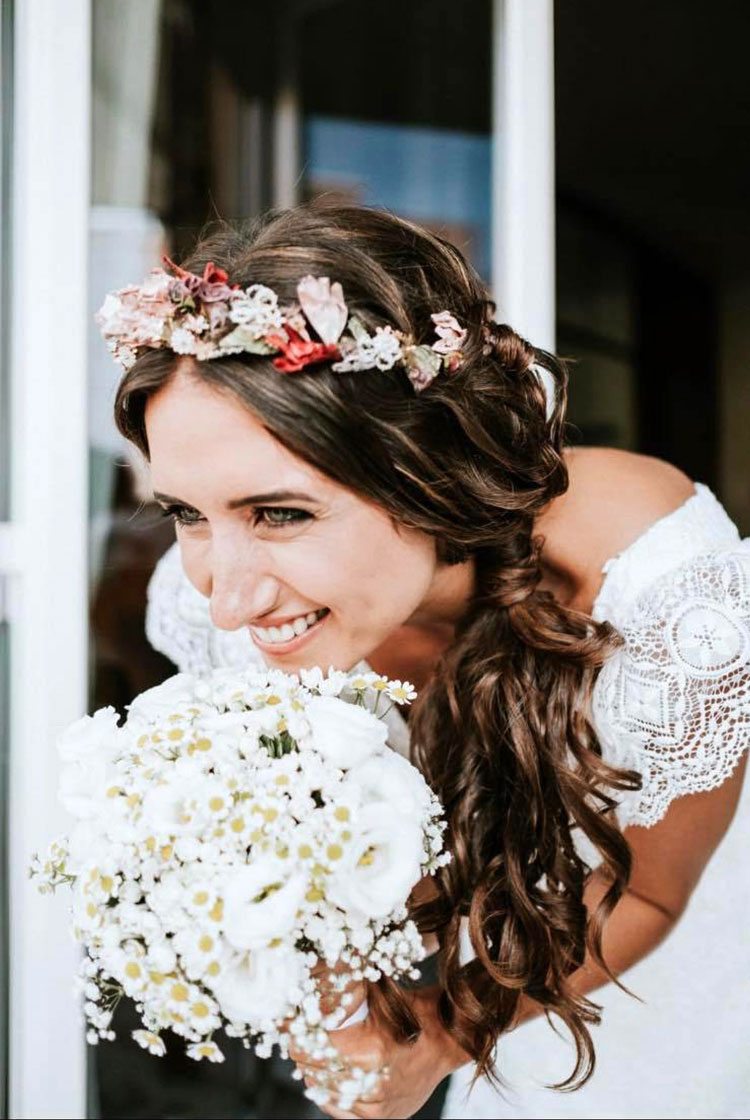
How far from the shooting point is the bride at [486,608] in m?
1.10

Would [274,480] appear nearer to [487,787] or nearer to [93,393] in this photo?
[487,787]

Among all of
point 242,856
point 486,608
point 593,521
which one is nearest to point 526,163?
point 593,521

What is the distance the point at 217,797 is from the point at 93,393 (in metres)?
1.05

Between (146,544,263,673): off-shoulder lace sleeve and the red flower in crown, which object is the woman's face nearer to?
the red flower in crown

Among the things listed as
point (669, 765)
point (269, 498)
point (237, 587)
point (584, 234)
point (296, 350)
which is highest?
point (584, 234)

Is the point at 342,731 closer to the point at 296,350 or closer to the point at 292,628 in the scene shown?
the point at 292,628

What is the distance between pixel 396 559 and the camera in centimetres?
119

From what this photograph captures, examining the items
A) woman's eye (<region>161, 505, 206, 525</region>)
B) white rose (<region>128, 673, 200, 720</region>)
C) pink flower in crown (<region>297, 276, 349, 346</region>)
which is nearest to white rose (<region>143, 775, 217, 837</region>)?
white rose (<region>128, 673, 200, 720</region>)

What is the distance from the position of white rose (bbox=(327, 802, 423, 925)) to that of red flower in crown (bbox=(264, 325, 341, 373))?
0.44m

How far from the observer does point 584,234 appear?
1718mm

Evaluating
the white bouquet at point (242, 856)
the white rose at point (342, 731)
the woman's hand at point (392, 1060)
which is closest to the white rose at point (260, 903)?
the white bouquet at point (242, 856)

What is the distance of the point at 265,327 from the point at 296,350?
0.13 feet

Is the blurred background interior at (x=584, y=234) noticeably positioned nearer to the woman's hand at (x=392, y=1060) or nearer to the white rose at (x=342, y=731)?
the woman's hand at (x=392, y=1060)

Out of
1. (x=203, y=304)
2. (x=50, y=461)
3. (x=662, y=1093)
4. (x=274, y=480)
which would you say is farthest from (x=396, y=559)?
(x=662, y=1093)
